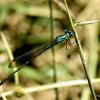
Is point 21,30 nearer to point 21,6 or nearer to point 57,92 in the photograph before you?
point 21,6

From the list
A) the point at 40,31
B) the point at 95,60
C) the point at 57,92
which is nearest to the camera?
the point at 57,92

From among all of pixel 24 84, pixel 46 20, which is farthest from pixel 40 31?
pixel 24 84

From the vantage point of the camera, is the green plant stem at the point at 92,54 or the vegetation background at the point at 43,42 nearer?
the green plant stem at the point at 92,54

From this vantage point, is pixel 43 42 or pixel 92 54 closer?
pixel 92 54

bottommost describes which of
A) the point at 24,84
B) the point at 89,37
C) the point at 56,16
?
the point at 24,84

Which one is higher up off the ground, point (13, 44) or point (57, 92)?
point (13, 44)

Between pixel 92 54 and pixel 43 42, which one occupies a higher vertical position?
pixel 43 42

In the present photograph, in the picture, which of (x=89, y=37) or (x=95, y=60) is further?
(x=89, y=37)

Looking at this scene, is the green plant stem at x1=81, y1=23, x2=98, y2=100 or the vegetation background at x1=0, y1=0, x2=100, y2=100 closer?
the green plant stem at x1=81, y1=23, x2=98, y2=100
